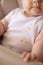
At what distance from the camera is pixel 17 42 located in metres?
0.86

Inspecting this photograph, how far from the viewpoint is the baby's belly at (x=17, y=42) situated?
83cm

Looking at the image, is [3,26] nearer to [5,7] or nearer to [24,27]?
[24,27]

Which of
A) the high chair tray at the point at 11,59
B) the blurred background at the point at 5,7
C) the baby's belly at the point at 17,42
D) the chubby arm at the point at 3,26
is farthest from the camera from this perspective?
the blurred background at the point at 5,7

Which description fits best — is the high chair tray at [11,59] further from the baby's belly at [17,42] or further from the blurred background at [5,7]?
the blurred background at [5,7]

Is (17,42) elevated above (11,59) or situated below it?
below

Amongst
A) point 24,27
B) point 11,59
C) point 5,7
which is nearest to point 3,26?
point 24,27

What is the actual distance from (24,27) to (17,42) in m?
0.12

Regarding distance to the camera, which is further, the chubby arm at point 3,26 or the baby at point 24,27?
the chubby arm at point 3,26

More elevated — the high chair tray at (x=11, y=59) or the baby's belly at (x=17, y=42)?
the high chair tray at (x=11, y=59)

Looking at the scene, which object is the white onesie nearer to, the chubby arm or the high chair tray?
the chubby arm

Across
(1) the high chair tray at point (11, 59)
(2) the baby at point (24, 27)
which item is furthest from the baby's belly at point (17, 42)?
(1) the high chair tray at point (11, 59)

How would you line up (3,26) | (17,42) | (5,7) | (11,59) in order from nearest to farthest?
(11,59), (17,42), (3,26), (5,7)

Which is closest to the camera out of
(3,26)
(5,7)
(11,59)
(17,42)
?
(11,59)

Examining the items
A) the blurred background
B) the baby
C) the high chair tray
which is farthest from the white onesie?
the high chair tray
